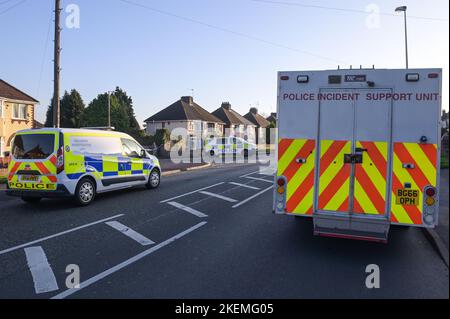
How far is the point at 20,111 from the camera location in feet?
108

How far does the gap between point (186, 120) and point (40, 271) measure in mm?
51628

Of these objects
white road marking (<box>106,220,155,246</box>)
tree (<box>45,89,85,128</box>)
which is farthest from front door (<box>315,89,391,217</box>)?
tree (<box>45,89,85,128</box>)

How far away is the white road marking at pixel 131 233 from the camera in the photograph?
6.28 metres

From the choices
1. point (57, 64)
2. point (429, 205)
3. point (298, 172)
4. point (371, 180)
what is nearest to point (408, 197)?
point (429, 205)

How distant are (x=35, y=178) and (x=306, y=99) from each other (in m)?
6.81

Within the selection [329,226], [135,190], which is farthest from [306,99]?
[135,190]

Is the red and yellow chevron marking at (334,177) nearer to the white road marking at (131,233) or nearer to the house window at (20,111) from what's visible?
the white road marking at (131,233)

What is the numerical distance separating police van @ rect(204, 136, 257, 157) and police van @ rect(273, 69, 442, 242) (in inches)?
1016

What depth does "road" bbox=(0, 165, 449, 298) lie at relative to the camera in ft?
14.2

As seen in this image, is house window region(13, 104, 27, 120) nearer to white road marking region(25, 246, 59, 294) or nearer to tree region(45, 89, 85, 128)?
white road marking region(25, 246, 59, 294)

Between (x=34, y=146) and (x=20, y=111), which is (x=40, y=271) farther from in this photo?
(x=20, y=111)

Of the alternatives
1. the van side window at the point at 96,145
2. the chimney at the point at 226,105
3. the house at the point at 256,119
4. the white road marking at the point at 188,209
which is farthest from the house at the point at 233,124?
the white road marking at the point at 188,209

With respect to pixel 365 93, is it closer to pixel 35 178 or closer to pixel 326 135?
pixel 326 135
